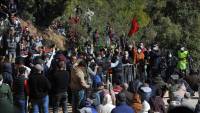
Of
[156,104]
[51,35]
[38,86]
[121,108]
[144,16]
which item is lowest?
[156,104]

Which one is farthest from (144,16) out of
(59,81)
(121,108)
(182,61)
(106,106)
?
(121,108)

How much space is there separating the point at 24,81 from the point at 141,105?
106 inches

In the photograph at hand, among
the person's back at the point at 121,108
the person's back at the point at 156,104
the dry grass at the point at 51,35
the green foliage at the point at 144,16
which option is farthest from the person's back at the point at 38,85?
the dry grass at the point at 51,35

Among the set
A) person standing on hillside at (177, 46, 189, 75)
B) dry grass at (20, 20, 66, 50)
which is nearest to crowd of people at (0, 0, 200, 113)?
person standing on hillside at (177, 46, 189, 75)

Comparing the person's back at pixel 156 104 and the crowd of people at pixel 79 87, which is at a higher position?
the crowd of people at pixel 79 87

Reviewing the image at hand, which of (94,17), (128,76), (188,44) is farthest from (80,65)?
(94,17)

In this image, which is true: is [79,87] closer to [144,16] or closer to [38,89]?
[38,89]

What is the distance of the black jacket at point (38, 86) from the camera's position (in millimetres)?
12828

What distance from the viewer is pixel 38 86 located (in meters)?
13.0

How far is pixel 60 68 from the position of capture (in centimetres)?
1342

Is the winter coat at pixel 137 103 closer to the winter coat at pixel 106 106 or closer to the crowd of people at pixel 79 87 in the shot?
the crowd of people at pixel 79 87

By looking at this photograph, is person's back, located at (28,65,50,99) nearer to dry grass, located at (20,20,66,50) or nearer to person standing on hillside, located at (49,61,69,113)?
person standing on hillside, located at (49,61,69,113)

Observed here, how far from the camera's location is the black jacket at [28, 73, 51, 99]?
12.8m

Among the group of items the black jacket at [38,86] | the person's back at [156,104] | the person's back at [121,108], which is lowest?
the person's back at [156,104]
